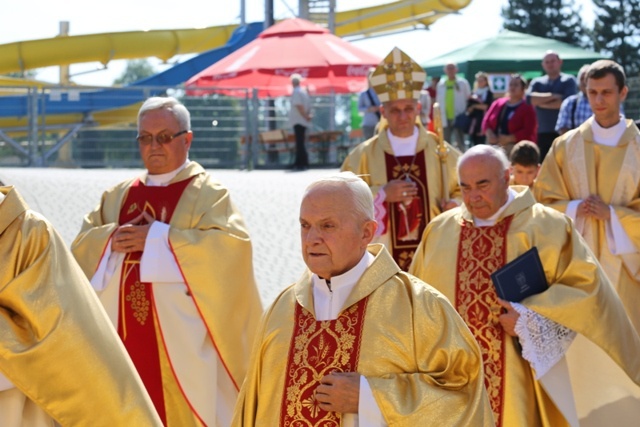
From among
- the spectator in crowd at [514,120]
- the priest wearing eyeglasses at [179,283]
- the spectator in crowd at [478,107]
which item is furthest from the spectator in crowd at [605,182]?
the spectator in crowd at [478,107]

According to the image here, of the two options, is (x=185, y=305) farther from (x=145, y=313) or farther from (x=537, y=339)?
(x=537, y=339)

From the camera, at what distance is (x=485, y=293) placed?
6086 millimetres

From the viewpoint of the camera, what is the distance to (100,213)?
702cm

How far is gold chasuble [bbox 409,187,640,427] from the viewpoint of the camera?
230 inches

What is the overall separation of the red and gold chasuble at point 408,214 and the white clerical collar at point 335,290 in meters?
3.60

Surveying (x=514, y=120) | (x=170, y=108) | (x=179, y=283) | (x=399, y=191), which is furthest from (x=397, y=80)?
(x=514, y=120)

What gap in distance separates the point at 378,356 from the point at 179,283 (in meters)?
2.79

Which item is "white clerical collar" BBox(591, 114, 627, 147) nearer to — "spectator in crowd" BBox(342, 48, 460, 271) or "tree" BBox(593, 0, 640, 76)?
"spectator in crowd" BBox(342, 48, 460, 271)

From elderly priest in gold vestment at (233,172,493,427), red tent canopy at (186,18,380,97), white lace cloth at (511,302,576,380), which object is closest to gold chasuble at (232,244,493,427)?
elderly priest in gold vestment at (233,172,493,427)

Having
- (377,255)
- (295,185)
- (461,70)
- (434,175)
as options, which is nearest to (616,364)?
(434,175)

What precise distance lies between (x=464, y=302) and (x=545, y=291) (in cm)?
44

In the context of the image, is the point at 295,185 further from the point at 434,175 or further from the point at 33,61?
the point at 33,61

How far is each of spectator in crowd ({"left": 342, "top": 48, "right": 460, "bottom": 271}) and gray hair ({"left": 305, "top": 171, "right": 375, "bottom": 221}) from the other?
3.67 meters

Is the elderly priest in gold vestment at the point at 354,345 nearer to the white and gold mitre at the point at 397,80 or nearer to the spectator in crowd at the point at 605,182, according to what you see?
the spectator in crowd at the point at 605,182
